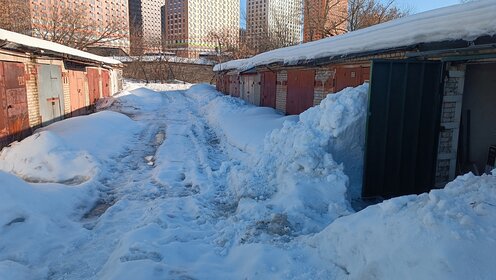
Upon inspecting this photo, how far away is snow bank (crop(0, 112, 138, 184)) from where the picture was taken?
759cm

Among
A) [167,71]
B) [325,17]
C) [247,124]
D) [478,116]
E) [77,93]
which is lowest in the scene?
[247,124]

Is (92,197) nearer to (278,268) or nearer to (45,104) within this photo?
(278,268)

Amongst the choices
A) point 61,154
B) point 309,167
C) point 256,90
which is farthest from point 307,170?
point 256,90

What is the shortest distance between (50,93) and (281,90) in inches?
339

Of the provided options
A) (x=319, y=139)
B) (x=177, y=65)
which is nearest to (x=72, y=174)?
(x=319, y=139)

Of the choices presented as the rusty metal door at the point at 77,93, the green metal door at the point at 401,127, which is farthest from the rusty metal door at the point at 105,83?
the green metal door at the point at 401,127

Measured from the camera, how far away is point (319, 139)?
263 inches

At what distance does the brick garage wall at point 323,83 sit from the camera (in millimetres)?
11188

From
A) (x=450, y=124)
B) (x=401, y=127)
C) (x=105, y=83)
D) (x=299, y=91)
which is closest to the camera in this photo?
(x=401, y=127)

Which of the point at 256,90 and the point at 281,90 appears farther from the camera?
the point at 256,90

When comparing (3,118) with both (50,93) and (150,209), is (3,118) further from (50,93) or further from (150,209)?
(150,209)

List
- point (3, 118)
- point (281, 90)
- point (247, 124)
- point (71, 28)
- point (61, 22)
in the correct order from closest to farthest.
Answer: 1. point (3, 118)
2. point (247, 124)
3. point (281, 90)
4. point (61, 22)
5. point (71, 28)

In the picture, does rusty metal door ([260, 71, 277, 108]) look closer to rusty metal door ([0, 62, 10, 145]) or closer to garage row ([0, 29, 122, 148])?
garage row ([0, 29, 122, 148])

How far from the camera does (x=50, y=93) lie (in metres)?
13.0
